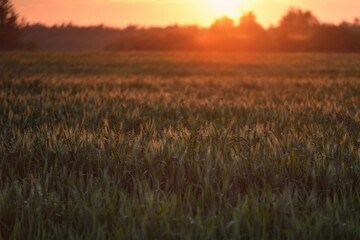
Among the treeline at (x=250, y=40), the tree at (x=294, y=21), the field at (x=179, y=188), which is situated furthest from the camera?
the tree at (x=294, y=21)

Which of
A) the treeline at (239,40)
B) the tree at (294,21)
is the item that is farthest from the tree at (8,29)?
the tree at (294,21)

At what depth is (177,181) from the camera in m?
2.48

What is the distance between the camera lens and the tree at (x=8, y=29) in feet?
90.5

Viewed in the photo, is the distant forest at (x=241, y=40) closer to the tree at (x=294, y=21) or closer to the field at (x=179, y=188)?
the tree at (x=294, y=21)

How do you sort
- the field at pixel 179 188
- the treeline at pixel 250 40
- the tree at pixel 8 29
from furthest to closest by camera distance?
the treeline at pixel 250 40, the tree at pixel 8 29, the field at pixel 179 188

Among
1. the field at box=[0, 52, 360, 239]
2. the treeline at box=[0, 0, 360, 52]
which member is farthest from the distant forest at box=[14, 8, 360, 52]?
the field at box=[0, 52, 360, 239]

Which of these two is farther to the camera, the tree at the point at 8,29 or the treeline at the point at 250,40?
the treeline at the point at 250,40

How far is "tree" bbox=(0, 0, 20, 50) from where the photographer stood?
2757cm

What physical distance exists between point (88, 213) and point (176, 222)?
40 centimetres

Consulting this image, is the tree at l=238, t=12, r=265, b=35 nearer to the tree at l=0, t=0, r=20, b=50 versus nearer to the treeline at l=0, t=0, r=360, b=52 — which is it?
the treeline at l=0, t=0, r=360, b=52

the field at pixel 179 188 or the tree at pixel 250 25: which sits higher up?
the tree at pixel 250 25

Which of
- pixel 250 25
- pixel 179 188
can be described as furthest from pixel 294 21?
pixel 179 188

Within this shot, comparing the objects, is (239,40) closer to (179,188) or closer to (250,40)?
(250,40)

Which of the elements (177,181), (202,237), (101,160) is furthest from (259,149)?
(202,237)
